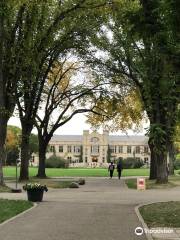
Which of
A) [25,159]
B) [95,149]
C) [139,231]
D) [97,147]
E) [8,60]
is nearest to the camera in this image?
[139,231]

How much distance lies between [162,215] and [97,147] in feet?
509

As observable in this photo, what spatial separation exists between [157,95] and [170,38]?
19905 mm

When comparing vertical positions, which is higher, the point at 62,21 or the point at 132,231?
the point at 62,21

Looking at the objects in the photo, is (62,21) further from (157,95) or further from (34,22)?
(157,95)

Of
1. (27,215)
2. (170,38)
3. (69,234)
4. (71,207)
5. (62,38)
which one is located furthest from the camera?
(62,38)

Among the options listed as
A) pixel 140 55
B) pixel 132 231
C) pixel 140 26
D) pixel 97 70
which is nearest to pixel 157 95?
pixel 140 55

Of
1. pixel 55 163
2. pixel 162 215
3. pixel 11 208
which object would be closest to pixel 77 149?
pixel 55 163

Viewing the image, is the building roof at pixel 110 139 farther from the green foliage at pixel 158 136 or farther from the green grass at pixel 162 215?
the green grass at pixel 162 215

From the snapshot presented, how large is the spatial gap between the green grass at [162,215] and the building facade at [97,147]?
149m

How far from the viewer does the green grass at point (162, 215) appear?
14.6 meters

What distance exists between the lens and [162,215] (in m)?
16.4

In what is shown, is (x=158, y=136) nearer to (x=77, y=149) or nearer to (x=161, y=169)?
(x=161, y=169)

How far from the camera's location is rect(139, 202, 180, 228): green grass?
14.6 meters

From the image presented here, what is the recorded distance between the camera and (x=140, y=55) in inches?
1565
